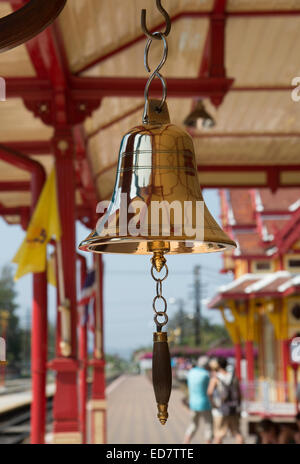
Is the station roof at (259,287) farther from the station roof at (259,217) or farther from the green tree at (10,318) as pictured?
the green tree at (10,318)

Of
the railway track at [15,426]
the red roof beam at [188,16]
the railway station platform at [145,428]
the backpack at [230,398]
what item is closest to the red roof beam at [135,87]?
the red roof beam at [188,16]

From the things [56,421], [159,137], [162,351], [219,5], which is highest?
[219,5]

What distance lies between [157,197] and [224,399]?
8584 mm

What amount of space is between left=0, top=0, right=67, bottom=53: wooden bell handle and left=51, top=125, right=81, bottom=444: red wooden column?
226 inches

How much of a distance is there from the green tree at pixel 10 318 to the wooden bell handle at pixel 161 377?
264 ft

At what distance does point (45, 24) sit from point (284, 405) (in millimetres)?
17829

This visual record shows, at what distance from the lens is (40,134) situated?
10805 mm

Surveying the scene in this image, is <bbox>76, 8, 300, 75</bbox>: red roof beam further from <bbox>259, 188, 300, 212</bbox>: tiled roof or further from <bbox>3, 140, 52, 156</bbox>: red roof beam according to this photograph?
<bbox>259, 188, 300, 212</bbox>: tiled roof

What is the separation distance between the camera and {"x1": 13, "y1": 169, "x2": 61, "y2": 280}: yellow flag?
7770 millimetres

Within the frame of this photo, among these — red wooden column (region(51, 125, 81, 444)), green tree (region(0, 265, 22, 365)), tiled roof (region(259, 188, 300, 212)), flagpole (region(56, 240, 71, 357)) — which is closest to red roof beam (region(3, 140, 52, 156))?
red wooden column (region(51, 125, 81, 444))

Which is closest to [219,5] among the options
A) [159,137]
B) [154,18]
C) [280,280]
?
[154,18]

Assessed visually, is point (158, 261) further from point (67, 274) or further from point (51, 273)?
point (51, 273)

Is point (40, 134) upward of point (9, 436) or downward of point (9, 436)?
upward

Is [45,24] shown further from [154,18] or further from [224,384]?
[224,384]
